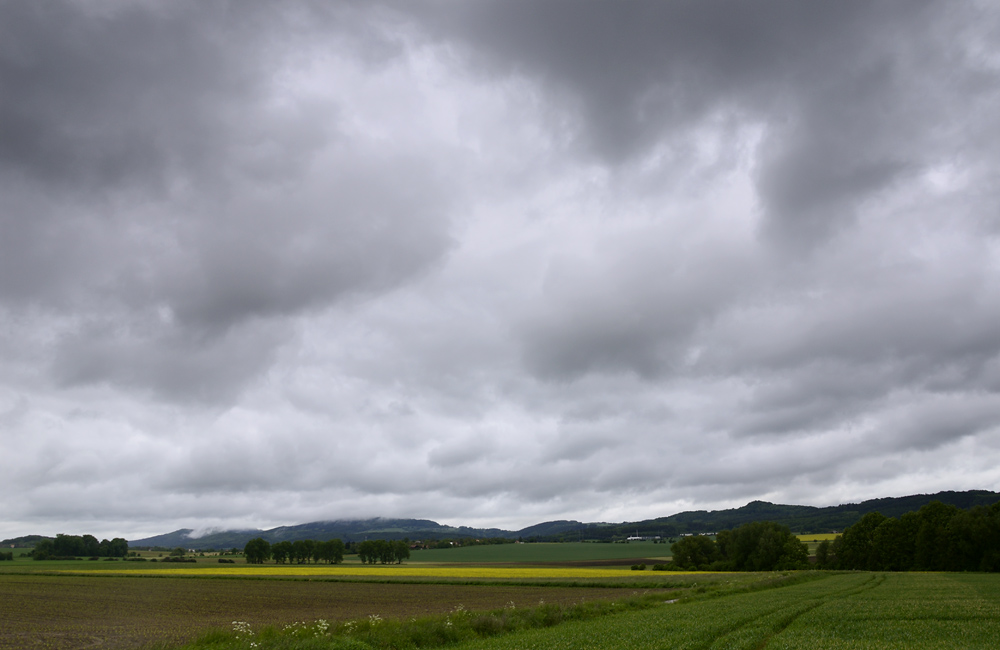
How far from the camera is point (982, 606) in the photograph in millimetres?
33531

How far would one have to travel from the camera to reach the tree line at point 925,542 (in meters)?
84.6

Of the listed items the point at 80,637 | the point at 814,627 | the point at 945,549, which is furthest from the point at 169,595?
the point at 945,549

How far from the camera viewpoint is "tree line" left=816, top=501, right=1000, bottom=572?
277ft

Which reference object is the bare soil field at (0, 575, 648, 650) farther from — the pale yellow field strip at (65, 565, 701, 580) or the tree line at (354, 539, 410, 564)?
A: the tree line at (354, 539, 410, 564)

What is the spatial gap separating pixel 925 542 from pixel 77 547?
707 feet

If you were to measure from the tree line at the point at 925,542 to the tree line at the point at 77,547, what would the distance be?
7744 inches

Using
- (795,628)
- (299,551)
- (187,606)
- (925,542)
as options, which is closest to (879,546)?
(925,542)

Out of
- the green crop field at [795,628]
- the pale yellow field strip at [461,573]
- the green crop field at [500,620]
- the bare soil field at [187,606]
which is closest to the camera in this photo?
the green crop field at [795,628]

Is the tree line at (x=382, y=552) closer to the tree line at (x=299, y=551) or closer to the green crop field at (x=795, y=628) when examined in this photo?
the tree line at (x=299, y=551)

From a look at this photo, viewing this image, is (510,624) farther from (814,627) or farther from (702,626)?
(814,627)

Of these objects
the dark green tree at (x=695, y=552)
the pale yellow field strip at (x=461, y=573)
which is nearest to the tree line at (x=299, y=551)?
the pale yellow field strip at (x=461, y=573)

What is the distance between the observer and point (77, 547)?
17288cm

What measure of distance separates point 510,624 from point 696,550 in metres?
103

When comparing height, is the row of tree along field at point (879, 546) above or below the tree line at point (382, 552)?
above
